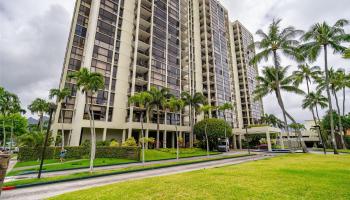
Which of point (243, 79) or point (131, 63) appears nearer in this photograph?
point (131, 63)

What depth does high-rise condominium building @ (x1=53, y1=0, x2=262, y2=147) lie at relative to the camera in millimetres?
34844

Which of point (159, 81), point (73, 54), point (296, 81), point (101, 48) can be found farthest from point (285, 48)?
point (73, 54)

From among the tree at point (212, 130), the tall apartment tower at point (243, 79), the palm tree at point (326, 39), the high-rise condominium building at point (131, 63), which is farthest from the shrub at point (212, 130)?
the tall apartment tower at point (243, 79)

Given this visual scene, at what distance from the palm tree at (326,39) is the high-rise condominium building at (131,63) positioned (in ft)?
93.7

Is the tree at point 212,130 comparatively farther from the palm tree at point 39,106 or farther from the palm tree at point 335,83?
the palm tree at point 39,106

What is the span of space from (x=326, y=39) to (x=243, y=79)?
46249mm

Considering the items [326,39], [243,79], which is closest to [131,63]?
[326,39]

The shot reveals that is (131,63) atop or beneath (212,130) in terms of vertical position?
atop

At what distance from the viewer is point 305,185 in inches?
314

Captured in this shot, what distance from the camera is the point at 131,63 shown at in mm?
41531

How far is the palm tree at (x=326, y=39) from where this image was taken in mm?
27875

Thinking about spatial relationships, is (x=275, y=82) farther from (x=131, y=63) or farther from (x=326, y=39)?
(x=131, y=63)

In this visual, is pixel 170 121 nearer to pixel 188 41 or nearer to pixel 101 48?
pixel 101 48

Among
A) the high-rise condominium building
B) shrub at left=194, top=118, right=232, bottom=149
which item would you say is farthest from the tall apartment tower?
shrub at left=194, top=118, right=232, bottom=149
